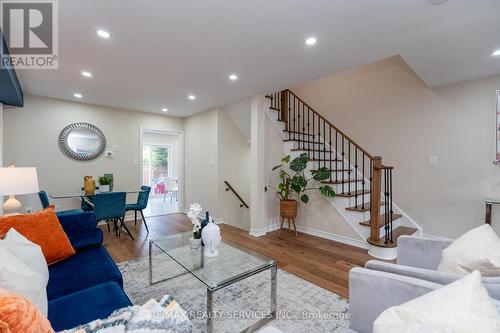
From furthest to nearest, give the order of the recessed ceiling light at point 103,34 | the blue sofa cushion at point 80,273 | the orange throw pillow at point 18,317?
the recessed ceiling light at point 103,34
the blue sofa cushion at point 80,273
the orange throw pillow at point 18,317

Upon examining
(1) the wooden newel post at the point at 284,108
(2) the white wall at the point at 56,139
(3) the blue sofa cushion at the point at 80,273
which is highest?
(1) the wooden newel post at the point at 284,108

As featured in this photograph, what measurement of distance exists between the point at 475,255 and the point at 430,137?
2.95 meters

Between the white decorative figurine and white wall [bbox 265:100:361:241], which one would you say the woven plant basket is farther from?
the white decorative figurine

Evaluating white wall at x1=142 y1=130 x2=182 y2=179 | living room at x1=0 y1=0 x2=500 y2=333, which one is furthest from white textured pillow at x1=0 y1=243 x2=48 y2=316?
white wall at x1=142 y1=130 x2=182 y2=179

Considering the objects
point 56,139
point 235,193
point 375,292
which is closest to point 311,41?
point 375,292

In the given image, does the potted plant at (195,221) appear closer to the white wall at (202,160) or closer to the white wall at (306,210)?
the white wall at (306,210)

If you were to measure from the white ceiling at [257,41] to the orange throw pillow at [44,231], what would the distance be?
1699 mm

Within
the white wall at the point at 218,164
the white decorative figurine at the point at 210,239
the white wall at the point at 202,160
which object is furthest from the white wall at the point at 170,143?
the white decorative figurine at the point at 210,239

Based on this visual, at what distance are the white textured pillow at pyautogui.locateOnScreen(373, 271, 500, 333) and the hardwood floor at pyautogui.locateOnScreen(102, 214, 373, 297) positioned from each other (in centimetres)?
154

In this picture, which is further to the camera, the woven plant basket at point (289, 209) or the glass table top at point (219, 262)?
the woven plant basket at point (289, 209)

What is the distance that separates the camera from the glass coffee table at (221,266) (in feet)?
5.20

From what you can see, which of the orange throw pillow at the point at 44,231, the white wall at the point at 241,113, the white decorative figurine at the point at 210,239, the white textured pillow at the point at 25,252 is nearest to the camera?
the white textured pillow at the point at 25,252

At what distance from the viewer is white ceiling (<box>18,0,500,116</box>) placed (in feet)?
6.08

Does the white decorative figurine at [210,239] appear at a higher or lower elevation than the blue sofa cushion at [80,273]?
higher
